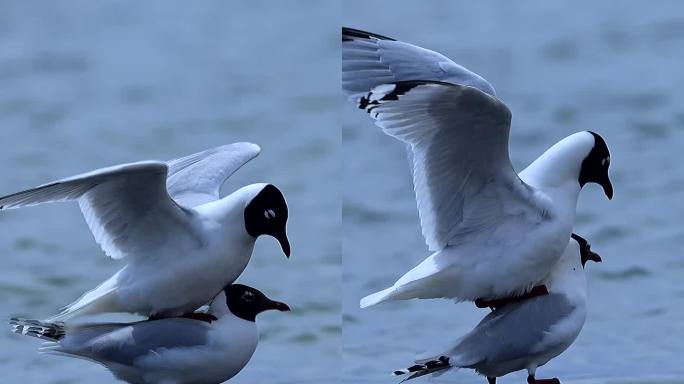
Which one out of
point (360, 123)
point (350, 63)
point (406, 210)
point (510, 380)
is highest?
point (360, 123)

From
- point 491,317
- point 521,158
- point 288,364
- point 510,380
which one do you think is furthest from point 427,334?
point 521,158

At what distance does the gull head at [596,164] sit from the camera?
226 inches

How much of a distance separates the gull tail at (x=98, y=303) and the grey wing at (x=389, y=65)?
1061 millimetres

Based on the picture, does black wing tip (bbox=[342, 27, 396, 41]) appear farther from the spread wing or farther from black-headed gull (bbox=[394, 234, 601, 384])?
black-headed gull (bbox=[394, 234, 601, 384])

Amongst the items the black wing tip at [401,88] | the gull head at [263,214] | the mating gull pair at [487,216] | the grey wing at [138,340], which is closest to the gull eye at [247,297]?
the grey wing at [138,340]

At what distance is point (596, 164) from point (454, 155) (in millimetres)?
525

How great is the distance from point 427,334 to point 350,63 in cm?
236

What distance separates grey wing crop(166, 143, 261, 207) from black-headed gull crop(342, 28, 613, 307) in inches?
30.6

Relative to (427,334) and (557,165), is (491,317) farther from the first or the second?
(427,334)

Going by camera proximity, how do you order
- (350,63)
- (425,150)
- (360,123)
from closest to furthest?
(425,150) < (350,63) < (360,123)

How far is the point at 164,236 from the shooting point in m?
5.62

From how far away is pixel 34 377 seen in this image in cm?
750

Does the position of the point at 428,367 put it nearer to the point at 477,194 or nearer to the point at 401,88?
the point at 477,194

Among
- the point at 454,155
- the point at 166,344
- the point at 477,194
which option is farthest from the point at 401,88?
the point at 166,344
